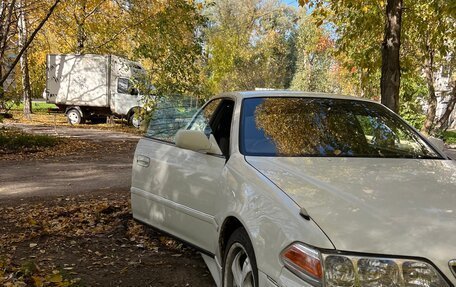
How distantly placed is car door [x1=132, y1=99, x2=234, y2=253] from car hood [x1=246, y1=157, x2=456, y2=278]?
1.77ft

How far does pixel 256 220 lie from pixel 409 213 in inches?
31.8

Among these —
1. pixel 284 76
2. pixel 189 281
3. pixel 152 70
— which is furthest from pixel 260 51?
pixel 189 281

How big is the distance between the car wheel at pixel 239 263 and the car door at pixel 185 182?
35cm

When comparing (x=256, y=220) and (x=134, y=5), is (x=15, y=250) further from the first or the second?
(x=134, y=5)

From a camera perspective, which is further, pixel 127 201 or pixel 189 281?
pixel 127 201

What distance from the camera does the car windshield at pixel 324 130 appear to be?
11.1 ft

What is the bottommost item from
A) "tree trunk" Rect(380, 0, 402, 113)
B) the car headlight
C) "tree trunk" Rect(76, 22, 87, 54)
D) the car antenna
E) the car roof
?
the car headlight

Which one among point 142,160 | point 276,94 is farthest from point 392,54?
point 142,160

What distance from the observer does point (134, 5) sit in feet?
69.9

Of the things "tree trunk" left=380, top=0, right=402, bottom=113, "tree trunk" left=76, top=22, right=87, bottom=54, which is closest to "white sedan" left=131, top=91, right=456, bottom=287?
"tree trunk" left=380, top=0, right=402, bottom=113

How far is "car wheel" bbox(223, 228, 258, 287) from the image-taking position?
2650 millimetres

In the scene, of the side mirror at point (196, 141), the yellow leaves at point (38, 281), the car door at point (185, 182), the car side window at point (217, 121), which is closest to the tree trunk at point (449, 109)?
the car side window at point (217, 121)

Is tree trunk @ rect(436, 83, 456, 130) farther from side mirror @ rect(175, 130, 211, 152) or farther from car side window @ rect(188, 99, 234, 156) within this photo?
side mirror @ rect(175, 130, 211, 152)

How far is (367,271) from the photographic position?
2.06 meters
